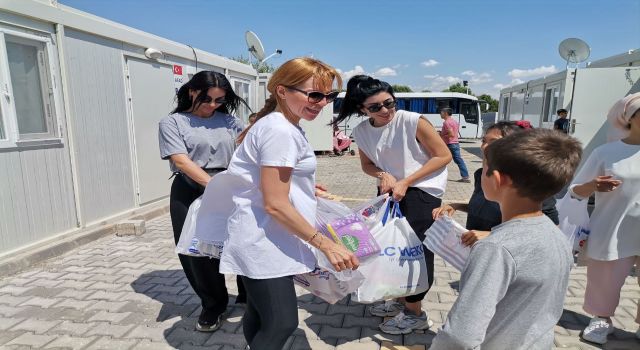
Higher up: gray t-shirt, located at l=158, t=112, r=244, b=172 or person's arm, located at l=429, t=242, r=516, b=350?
gray t-shirt, located at l=158, t=112, r=244, b=172

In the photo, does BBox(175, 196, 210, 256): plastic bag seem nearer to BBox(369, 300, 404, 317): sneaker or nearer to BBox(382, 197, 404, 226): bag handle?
BBox(382, 197, 404, 226): bag handle

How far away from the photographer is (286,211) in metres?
1.53

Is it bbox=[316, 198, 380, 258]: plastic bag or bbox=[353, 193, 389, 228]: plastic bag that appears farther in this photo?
bbox=[353, 193, 389, 228]: plastic bag

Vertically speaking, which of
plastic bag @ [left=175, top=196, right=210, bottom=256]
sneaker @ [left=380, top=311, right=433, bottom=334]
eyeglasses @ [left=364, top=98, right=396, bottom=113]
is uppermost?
eyeglasses @ [left=364, top=98, right=396, bottom=113]

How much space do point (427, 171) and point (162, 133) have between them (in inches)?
69.0

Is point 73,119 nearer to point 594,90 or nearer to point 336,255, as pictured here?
point 336,255

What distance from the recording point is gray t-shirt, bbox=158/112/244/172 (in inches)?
103

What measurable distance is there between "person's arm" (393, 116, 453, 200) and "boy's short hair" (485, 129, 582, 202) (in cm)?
108

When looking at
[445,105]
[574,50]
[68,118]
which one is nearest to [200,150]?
[68,118]

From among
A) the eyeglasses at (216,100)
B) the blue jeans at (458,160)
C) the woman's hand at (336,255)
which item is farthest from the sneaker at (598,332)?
the blue jeans at (458,160)

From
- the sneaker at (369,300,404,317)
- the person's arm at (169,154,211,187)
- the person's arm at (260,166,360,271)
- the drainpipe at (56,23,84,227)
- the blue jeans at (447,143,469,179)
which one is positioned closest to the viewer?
the person's arm at (260,166,360,271)

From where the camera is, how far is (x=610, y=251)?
2.46 metres

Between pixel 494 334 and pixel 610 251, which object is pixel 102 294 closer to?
pixel 494 334

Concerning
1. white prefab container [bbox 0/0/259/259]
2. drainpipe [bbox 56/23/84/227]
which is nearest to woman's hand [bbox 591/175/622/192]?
white prefab container [bbox 0/0/259/259]
